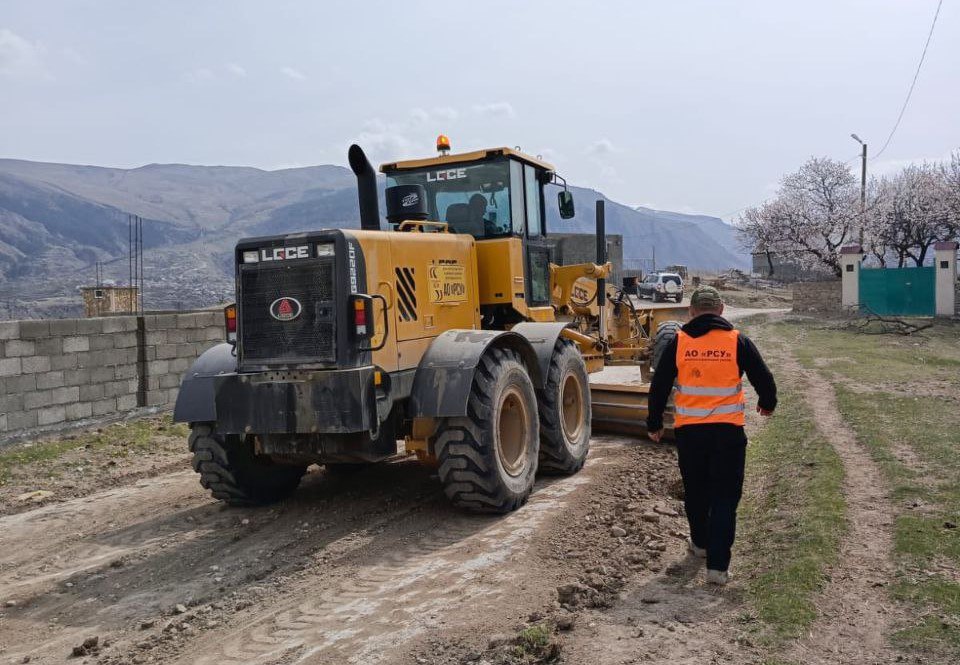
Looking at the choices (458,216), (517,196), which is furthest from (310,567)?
(517,196)

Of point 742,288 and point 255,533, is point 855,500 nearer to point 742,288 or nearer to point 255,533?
point 255,533

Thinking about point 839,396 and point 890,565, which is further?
point 839,396

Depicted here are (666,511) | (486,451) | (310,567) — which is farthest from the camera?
(666,511)

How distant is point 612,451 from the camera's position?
855cm

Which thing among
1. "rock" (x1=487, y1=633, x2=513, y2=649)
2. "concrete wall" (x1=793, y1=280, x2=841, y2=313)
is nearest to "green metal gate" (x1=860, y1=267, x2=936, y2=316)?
"concrete wall" (x1=793, y1=280, x2=841, y2=313)

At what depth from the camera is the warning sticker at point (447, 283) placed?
6.82m

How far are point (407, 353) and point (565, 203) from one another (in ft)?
10.7

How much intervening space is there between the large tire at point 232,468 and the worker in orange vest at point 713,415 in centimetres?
344

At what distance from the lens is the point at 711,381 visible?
16.4 feet

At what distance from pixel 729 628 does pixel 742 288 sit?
181 feet

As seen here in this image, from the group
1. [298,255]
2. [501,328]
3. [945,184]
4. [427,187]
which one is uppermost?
[945,184]

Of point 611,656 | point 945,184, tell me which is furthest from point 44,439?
point 945,184

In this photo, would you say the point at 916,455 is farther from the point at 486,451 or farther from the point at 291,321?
the point at 291,321

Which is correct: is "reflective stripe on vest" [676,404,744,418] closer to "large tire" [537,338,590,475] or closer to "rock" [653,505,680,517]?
"rock" [653,505,680,517]
